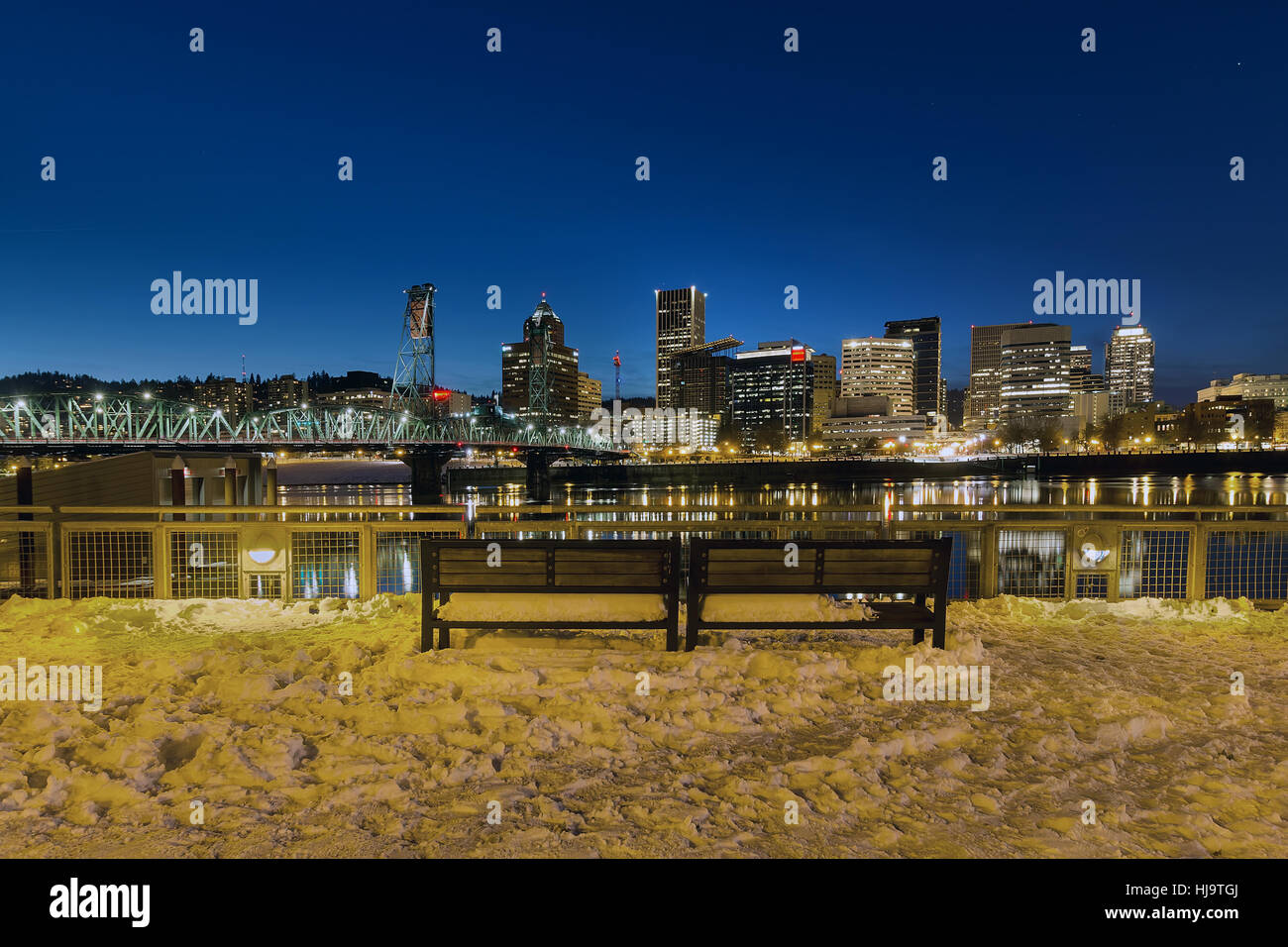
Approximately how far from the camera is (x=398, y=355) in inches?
4338

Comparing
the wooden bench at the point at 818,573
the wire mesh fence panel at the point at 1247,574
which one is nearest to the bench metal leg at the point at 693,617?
the wooden bench at the point at 818,573

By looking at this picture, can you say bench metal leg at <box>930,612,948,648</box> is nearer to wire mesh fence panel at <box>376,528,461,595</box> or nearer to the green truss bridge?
wire mesh fence panel at <box>376,528,461,595</box>

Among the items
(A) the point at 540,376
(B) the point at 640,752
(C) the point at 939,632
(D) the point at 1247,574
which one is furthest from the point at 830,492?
(A) the point at 540,376

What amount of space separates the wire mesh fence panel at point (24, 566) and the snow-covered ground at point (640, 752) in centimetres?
792

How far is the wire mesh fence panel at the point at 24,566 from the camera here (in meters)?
12.6

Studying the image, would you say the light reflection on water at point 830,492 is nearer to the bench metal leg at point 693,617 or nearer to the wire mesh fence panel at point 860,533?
the wire mesh fence panel at point 860,533

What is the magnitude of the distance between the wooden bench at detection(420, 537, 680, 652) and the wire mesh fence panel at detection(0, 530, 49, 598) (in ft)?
32.8

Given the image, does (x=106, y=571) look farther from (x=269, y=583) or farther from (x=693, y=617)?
(x=693, y=617)

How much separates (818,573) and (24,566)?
1594cm

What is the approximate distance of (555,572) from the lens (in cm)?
591

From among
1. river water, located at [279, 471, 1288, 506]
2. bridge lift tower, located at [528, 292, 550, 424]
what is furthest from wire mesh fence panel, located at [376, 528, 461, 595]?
bridge lift tower, located at [528, 292, 550, 424]

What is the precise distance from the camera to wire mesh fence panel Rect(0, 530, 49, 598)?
496 inches
